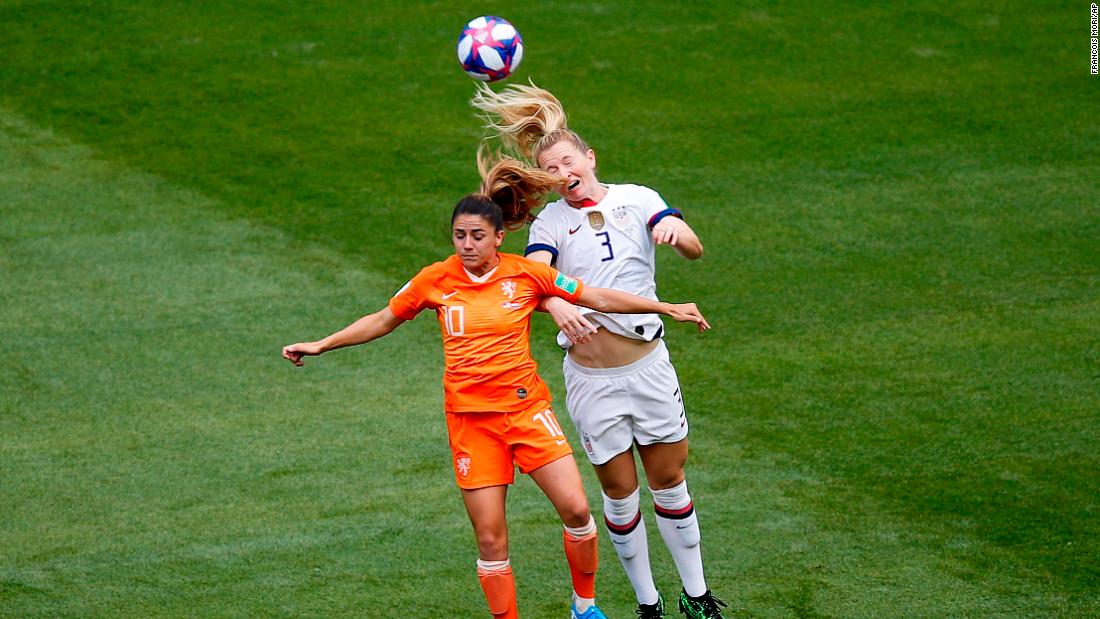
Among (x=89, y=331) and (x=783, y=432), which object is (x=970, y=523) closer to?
(x=783, y=432)

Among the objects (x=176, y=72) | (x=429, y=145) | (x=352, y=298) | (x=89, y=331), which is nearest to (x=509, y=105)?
(x=352, y=298)

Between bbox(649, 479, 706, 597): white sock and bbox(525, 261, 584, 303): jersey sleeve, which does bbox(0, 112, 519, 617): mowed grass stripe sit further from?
bbox(525, 261, 584, 303): jersey sleeve

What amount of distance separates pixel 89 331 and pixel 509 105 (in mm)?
5404

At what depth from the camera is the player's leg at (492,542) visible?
19.3 ft

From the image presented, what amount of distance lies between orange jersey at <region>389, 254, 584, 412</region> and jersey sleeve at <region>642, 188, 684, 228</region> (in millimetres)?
563

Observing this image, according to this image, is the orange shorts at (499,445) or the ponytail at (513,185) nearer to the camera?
the orange shorts at (499,445)

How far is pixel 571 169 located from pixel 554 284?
2.09 feet

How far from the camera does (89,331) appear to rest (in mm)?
10555

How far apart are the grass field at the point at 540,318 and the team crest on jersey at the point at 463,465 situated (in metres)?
1.10

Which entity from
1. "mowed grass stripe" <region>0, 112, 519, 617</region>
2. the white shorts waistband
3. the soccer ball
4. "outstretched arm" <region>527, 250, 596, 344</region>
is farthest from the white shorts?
the soccer ball

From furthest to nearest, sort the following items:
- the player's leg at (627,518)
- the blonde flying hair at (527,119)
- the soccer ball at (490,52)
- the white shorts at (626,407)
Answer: the soccer ball at (490,52) → the blonde flying hair at (527,119) → the player's leg at (627,518) → the white shorts at (626,407)

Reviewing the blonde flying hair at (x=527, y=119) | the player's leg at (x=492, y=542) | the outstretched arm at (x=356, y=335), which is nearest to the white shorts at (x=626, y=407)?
the player's leg at (x=492, y=542)

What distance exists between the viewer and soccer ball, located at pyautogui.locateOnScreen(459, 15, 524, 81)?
8.81 metres

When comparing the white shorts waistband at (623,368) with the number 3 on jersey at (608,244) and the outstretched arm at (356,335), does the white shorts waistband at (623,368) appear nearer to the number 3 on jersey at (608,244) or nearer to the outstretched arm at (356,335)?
the number 3 on jersey at (608,244)
